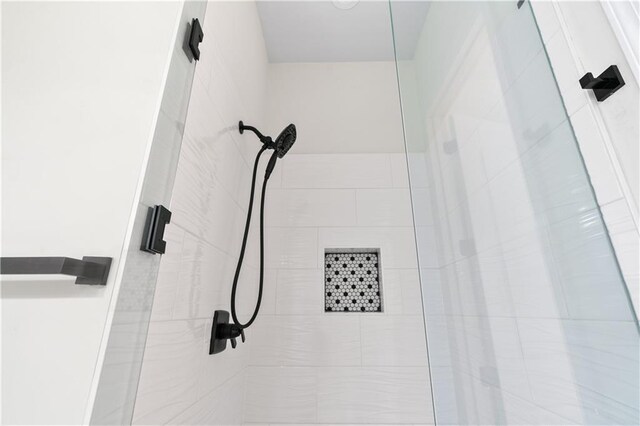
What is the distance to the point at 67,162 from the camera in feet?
1.85

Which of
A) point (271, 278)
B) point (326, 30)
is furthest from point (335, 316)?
point (326, 30)

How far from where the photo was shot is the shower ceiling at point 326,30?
5.08 feet

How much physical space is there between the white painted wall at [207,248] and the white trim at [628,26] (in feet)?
3.05

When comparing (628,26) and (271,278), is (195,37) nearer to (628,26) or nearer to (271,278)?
(628,26)

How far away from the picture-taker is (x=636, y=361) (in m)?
0.52

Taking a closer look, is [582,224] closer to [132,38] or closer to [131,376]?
[131,376]

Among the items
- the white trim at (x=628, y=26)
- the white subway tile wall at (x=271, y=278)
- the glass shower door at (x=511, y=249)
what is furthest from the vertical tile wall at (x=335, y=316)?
the white trim at (x=628, y=26)

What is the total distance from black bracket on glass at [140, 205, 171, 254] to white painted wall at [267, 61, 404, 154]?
1130 mm

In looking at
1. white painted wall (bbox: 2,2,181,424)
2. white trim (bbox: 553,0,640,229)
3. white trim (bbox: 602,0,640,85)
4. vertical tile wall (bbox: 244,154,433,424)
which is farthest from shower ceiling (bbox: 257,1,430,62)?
white painted wall (bbox: 2,2,181,424)

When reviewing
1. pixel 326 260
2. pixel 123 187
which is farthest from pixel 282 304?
pixel 123 187

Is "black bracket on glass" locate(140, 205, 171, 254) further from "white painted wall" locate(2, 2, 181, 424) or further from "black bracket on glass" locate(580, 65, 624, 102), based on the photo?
"black bracket on glass" locate(580, 65, 624, 102)

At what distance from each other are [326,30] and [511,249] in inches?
59.5

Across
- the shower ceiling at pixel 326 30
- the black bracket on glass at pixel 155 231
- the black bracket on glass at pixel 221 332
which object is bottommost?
the black bracket on glass at pixel 221 332

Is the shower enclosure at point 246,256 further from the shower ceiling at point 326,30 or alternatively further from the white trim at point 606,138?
the shower ceiling at point 326,30
